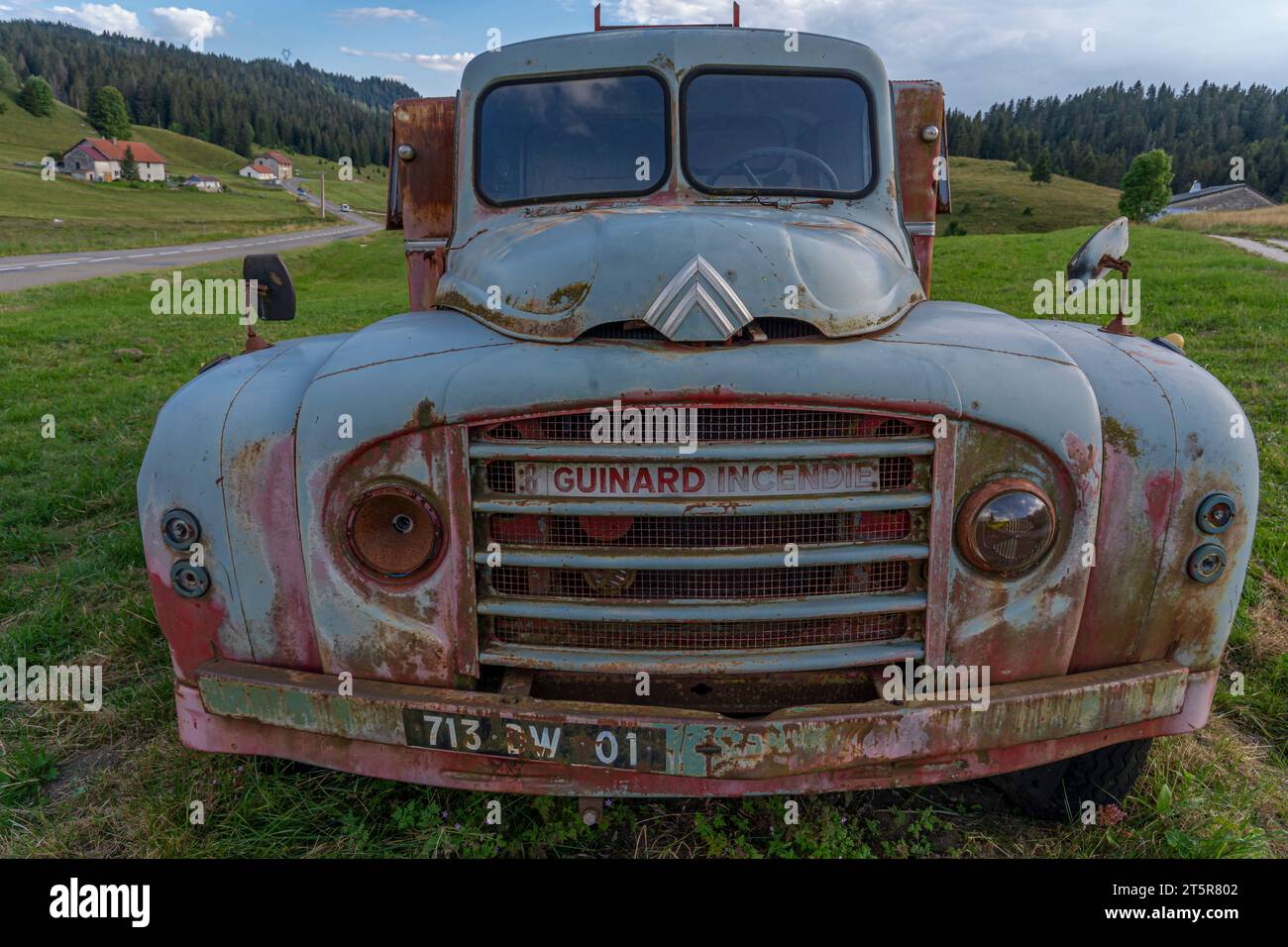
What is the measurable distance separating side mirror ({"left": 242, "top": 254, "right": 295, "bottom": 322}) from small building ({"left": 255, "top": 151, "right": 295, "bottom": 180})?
111m

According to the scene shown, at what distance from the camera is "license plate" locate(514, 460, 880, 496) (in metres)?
2.23

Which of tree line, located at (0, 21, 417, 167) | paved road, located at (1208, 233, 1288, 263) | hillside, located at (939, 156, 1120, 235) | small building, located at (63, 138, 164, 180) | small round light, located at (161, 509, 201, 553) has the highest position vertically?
tree line, located at (0, 21, 417, 167)

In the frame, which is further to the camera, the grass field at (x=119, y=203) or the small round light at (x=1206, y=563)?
the grass field at (x=119, y=203)

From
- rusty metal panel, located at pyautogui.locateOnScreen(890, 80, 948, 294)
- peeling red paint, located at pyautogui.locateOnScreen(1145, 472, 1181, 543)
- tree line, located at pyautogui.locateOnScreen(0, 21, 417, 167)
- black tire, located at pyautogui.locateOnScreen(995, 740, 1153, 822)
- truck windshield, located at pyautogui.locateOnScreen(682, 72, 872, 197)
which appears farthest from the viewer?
tree line, located at pyautogui.locateOnScreen(0, 21, 417, 167)

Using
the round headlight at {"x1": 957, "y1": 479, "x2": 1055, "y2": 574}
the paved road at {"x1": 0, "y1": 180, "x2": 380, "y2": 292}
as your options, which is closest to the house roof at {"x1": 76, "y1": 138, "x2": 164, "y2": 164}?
the paved road at {"x1": 0, "y1": 180, "x2": 380, "y2": 292}

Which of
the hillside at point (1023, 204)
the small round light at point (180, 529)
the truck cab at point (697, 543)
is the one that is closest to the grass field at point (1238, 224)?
the hillside at point (1023, 204)

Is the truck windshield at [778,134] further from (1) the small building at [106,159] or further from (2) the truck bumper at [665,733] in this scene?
(1) the small building at [106,159]

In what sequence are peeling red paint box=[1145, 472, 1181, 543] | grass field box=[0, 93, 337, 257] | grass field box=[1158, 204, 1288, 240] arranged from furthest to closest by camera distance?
grass field box=[0, 93, 337, 257]
grass field box=[1158, 204, 1288, 240]
peeling red paint box=[1145, 472, 1181, 543]

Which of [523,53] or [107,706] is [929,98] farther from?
[107,706]

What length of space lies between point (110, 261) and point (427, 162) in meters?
27.9

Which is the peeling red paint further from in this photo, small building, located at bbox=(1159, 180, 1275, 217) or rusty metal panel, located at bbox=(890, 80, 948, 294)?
small building, located at bbox=(1159, 180, 1275, 217)

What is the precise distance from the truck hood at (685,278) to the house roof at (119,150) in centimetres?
9922

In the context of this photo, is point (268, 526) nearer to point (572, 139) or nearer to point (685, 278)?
point (685, 278)

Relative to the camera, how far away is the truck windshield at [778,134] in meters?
3.62
